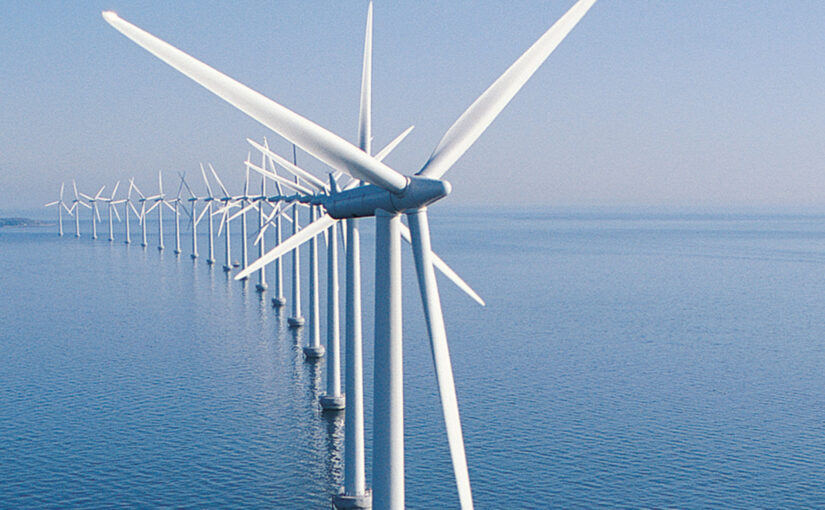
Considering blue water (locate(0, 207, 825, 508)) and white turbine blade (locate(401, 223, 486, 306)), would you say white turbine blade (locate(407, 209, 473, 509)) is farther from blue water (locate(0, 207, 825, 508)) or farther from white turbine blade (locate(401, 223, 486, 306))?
blue water (locate(0, 207, 825, 508))

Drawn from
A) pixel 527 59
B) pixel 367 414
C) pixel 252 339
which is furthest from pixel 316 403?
pixel 527 59

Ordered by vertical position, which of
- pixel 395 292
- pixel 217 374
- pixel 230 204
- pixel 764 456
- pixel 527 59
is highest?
pixel 230 204

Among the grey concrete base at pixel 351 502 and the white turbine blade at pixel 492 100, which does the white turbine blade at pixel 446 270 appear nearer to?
the white turbine blade at pixel 492 100

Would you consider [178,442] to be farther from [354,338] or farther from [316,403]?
[354,338]

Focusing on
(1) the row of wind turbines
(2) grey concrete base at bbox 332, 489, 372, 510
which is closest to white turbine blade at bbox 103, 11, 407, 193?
(1) the row of wind turbines

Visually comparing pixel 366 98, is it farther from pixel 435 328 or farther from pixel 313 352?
pixel 313 352
